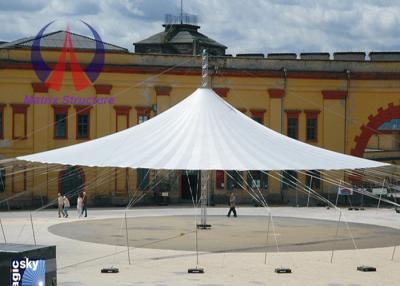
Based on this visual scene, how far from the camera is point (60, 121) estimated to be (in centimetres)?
4369

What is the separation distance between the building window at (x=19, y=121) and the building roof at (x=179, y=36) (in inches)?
546

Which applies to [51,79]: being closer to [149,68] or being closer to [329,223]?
[149,68]

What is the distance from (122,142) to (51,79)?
19249 millimetres

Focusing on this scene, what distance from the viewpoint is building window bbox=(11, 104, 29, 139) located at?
140 ft

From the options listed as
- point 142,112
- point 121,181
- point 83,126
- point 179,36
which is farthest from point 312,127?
point 179,36

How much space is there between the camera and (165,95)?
1764 inches

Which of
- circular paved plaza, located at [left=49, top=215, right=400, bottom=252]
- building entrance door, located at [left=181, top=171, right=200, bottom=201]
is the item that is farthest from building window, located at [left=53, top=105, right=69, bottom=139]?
circular paved plaza, located at [left=49, top=215, right=400, bottom=252]

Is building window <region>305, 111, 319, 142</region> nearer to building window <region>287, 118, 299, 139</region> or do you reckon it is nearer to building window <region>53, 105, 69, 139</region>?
building window <region>287, 118, 299, 139</region>

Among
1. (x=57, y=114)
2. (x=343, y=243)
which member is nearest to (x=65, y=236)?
(x=343, y=243)

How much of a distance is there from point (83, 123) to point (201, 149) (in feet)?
69.2

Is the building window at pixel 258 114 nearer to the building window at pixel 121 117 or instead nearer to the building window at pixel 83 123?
the building window at pixel 121 117

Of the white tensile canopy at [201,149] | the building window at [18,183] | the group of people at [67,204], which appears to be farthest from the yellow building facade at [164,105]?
the white tensile canopy at [201,149]

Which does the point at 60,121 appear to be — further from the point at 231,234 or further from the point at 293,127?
the point at 231,234

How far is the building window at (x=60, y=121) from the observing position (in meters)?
43.5
